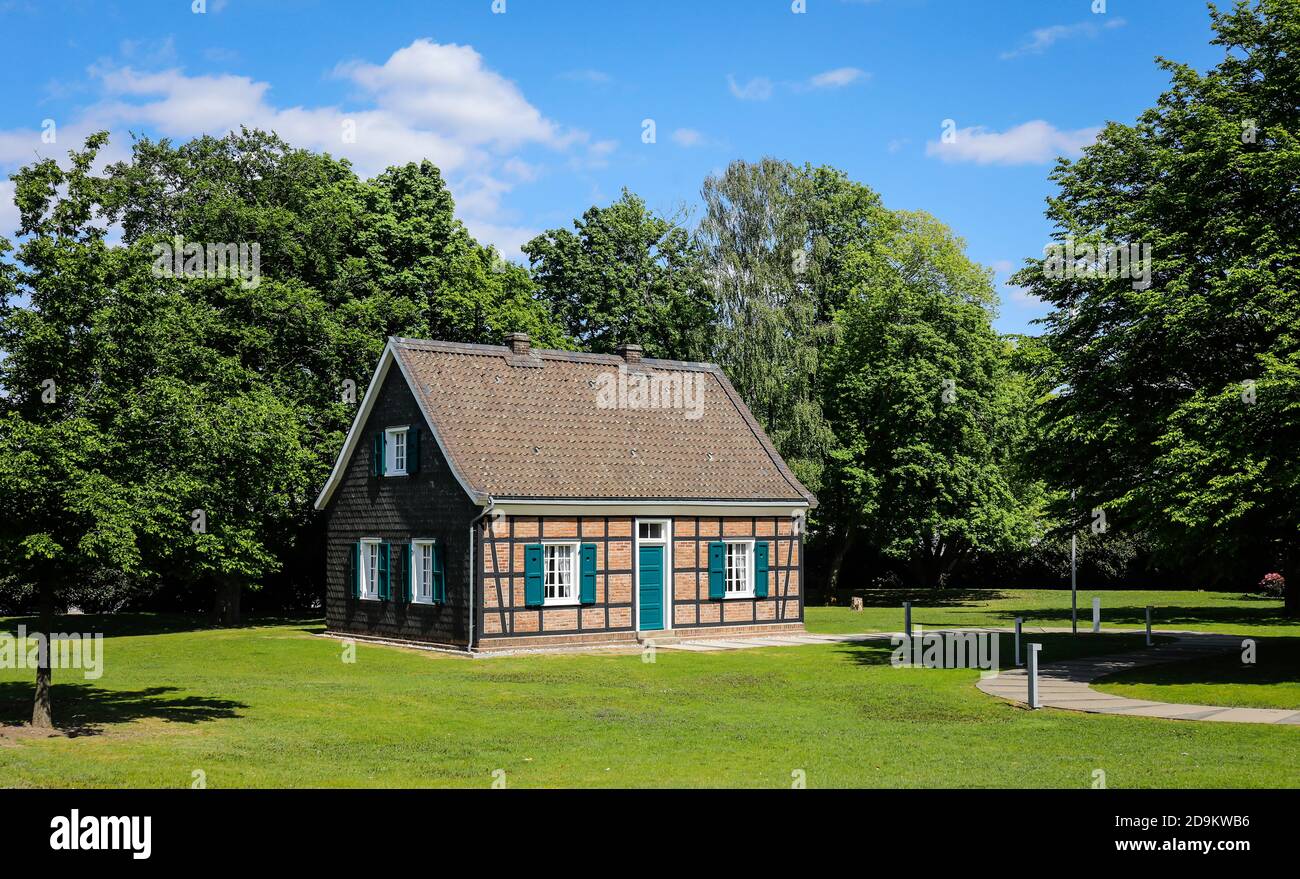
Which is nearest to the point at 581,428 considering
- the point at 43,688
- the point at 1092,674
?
the point at 1092,674

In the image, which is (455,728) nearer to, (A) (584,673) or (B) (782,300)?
(A) (584,673)

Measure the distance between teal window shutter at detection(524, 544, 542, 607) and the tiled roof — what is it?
127 cm

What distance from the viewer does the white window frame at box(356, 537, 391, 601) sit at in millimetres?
31469

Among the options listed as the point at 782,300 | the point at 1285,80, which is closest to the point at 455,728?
the point at 1285,80

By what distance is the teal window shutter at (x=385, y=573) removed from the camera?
100ft

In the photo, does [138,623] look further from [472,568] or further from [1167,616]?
[1167,616]

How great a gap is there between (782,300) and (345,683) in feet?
94.1

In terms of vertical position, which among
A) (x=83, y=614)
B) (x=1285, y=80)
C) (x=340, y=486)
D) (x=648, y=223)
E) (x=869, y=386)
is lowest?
(x=83, y=614)

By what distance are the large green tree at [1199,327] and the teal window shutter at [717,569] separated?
32.4 feet

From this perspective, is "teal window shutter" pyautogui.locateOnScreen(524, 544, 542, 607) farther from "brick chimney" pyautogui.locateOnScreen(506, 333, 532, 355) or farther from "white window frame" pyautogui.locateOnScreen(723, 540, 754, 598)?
"brick chimney" pyautogui.locateOnScreen(506, 333, 532, 355)

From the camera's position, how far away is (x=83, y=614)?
43.4 m

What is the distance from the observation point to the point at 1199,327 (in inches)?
806

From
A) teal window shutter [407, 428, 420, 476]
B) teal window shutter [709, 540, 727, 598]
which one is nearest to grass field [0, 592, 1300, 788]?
teal window shutter [709, 540, 727, 598]

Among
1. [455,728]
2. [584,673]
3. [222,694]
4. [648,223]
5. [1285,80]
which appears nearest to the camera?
[455,728]
